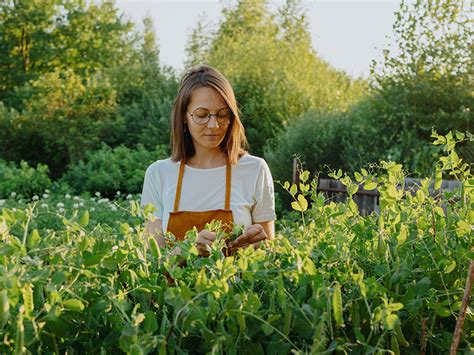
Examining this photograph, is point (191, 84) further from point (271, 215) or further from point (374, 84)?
point (374, 84)

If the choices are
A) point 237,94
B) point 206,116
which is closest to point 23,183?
point 237,94

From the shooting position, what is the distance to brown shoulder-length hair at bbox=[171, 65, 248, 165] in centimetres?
274

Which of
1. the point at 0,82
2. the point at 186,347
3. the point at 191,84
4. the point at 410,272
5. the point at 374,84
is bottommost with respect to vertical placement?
the point at 186,347

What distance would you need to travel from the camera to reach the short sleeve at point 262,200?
2791 mm

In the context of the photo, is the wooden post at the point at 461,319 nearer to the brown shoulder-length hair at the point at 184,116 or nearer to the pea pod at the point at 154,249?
the pea pod at the point at 154,249

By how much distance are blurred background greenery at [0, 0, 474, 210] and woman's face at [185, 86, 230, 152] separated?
2.79 ft

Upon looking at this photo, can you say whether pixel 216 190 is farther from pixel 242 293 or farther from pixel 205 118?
pixel 242 293

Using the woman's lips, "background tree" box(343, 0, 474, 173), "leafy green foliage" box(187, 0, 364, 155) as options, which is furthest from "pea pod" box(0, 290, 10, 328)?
"leafy green foliage" box(187, 0, 364, 155)

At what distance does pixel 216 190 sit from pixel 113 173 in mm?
12003

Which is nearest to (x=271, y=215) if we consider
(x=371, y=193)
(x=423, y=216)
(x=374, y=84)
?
(x=423, y=216)

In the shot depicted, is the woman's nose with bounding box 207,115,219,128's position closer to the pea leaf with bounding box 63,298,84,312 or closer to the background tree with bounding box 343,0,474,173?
the pea leaf with bounding box 63,298,84,312

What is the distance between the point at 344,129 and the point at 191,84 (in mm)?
9070

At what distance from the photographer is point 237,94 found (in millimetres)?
16781

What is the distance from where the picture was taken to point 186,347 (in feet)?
3.75
